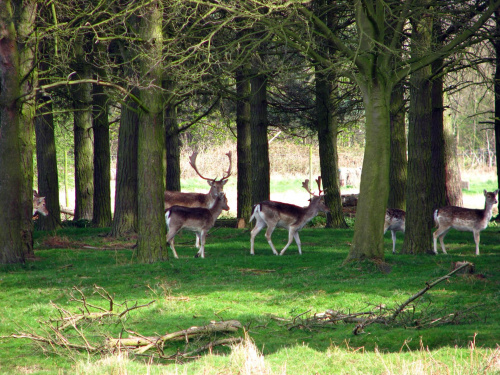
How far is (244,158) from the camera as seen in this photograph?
19891 millimetres

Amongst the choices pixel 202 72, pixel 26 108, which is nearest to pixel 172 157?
pixel 26 108

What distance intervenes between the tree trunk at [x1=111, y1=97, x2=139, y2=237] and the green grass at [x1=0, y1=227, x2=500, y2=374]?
949 millimetres

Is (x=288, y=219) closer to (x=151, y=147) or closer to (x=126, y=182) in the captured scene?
(x=151, y=147)

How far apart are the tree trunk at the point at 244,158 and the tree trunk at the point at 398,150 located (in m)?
4.37

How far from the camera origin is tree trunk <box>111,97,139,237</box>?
54.6 feet

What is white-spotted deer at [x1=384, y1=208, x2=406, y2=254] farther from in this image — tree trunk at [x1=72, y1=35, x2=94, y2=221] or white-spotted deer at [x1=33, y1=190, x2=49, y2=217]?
tree trunk at [x1=72, y1=35, x2=94, y2=221]

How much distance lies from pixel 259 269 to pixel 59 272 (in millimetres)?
3827

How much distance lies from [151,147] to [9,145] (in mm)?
2806

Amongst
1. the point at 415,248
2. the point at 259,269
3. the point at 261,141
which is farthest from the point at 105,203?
the point at 415,248

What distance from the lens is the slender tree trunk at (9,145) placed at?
12.3 m

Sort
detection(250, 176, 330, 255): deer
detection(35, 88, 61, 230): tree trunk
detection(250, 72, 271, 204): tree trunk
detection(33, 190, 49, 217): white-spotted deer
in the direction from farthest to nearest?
detection(35, 88, 61, 230): tree trunk
detection(33, 190, 49, 217): white-spotted deer
detection(250, 72, 271, 204): tree trunk
detection(250, 176, 330, 255): deer

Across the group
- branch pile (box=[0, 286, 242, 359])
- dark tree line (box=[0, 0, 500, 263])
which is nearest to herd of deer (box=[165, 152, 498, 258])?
dark tree line (box=[0, 0, 500, 263])

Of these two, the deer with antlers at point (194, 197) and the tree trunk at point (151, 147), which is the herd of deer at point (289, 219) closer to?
the tree trunk at point (151, 147)

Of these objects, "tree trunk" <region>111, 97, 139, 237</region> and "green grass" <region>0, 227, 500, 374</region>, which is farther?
"tree trunk" <region>111, 97, 139, 237</region>
